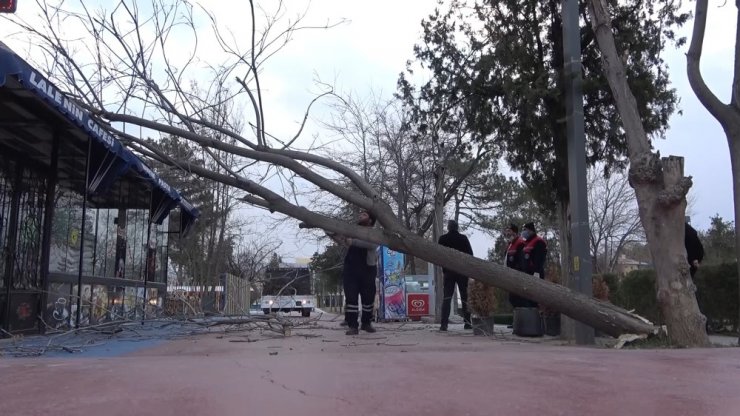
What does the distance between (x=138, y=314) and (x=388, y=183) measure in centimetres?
1107

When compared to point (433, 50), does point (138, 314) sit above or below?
below

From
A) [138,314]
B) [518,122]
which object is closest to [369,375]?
[518,122]

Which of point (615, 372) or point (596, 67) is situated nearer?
point (615, 372)

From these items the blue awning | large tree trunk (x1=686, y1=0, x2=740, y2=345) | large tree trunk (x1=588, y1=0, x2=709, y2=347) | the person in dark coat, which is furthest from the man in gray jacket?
large tree trunk (x1=686, y1=0, x2=740, y2=345)

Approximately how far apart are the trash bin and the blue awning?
6790 mm

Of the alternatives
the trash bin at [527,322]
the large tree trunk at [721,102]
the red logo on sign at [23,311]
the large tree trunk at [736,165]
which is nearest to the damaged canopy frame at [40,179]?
the red logo on sign at [23,311]

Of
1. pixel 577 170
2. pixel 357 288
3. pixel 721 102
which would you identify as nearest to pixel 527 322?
pixel 577 170

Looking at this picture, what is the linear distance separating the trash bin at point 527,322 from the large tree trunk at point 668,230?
79.9 inches

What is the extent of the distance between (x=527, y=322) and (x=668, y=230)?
2.59m

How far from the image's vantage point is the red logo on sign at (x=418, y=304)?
18.2m

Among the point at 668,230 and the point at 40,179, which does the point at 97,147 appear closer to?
the point at 40,179

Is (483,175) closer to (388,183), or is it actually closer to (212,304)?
(388,183)

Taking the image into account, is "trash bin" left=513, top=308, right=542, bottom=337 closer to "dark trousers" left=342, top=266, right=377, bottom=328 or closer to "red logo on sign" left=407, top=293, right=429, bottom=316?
"dark trousers" left=342, top=266, right=377, bottom=328

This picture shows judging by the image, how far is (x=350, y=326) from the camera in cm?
991
